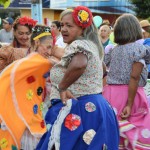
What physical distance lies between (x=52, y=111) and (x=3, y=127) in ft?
2.24

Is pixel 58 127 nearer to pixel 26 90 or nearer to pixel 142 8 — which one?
pixel 26 90

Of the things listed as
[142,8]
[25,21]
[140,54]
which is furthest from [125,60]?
[142,8]

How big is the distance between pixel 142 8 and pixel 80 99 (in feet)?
83.1

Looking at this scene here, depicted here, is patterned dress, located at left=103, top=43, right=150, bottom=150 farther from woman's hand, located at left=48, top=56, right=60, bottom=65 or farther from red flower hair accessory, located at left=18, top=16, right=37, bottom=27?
red flower hair accessory, located at left=18, top=16, right=37, bottom=27

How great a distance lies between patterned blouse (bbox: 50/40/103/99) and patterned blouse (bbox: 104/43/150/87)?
27.5 inches

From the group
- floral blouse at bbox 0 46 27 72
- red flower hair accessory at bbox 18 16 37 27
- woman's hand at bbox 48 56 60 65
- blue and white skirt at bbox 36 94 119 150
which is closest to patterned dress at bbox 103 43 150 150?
woman's hand at bbox 48 56 60 65

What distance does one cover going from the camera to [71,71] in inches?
125

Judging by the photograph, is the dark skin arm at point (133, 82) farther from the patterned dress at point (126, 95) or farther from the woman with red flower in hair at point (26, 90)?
the woman with red flower in hair at point (26, 90)

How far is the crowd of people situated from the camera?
130 inches

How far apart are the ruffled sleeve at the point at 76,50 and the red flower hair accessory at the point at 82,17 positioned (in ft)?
0.49

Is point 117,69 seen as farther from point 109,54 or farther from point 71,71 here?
point 71,71

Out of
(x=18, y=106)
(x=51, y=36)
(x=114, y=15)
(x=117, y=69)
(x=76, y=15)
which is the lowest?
(x=114, y=15)

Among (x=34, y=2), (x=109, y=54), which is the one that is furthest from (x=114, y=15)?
(x=109, y=54)

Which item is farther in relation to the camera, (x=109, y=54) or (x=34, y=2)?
(x=34, y=2)
